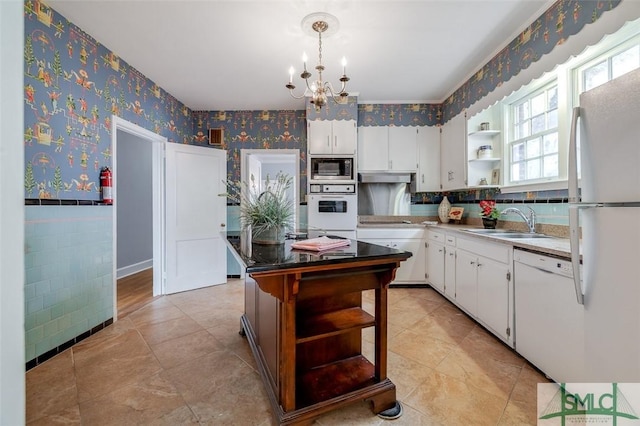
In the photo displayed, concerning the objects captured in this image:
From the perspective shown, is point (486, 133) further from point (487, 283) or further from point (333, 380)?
point (333, 380)

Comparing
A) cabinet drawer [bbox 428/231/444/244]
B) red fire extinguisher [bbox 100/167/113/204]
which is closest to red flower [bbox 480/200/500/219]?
cabinet drawer [bbox 428/231/444/244]

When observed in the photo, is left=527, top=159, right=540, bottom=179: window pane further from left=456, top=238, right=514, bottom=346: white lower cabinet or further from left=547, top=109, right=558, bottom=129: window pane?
left=456, top=238, right=514, bottom=346: white lower cabinet

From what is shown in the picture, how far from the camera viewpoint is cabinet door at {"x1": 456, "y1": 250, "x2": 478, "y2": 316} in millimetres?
2619

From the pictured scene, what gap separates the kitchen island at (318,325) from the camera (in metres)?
1.32

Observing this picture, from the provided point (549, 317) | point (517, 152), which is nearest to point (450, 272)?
point (549, 317)

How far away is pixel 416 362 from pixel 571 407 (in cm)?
87

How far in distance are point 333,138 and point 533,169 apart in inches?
90.5

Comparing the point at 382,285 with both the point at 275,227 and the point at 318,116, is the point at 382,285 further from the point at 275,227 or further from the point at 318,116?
the point at 318,116

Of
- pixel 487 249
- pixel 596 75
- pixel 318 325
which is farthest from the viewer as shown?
pixel 487 249

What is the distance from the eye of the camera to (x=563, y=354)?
164cm

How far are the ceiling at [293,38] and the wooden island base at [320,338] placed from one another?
80.9 inches

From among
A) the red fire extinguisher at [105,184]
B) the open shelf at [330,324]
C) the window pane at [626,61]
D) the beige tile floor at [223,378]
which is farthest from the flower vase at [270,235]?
the window pane at [626,61]

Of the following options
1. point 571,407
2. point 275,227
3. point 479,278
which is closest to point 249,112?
point 275,227

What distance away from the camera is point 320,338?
1.47 meters
